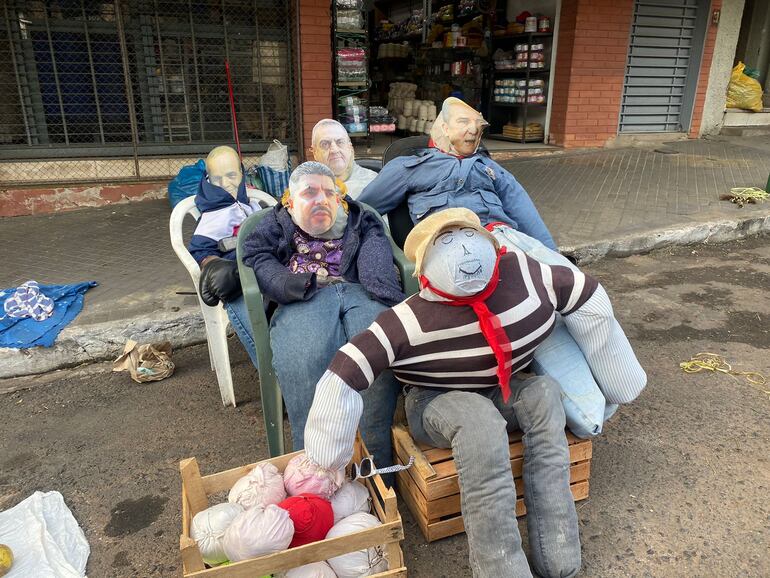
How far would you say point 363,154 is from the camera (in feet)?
28.0

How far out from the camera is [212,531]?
78.2 inches

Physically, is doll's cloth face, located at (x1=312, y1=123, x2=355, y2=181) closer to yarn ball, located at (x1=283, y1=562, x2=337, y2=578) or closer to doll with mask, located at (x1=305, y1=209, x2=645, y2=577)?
doll with mask, located at (x1=305, y1=209, x2=645, y2=577)

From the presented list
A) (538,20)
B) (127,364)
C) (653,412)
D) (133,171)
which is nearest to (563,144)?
(538,20)

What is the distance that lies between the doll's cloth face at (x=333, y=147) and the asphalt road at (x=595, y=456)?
1311 mm

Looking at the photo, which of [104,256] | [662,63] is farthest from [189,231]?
[662,63]

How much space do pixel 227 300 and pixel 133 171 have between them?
490cm

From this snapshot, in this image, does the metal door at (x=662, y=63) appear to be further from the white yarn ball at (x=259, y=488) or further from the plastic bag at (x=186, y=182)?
the white yarn ball at (x=259, y=488)

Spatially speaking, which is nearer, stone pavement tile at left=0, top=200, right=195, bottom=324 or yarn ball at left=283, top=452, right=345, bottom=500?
yarn ball at left=283, top=452, right=345, bottom=500

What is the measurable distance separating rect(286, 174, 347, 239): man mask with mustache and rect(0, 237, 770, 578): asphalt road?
3.65 feet

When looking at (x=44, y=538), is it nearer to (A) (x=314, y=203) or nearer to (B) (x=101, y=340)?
(A) (x=314, y=203)

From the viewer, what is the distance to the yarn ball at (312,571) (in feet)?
6.31

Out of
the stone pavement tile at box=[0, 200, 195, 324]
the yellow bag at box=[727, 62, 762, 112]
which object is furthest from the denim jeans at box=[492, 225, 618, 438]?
the yellow bag at box=[727, 62, 762, 112]

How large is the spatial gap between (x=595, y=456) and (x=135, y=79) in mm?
6366

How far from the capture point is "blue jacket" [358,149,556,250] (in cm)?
312
